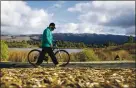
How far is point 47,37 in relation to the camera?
18.3 metres

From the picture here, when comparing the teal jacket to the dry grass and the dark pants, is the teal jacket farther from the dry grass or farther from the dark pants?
the dry grass

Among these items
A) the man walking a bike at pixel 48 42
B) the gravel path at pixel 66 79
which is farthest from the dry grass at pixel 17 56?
the gravel path at pixel 66 79

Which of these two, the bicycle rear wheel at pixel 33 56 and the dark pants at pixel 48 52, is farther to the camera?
the bicycle rear wheel at pixel 33 56

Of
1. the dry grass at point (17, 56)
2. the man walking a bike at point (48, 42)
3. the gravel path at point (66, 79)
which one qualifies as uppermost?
the man walking a bike at point (48, 42)

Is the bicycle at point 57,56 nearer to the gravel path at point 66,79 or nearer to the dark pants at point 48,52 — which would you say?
the dark pants at point 48,52

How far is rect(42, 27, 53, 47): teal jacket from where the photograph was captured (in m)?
18.3

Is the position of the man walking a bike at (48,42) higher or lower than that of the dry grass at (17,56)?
higher

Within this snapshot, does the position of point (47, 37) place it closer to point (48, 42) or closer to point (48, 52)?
point (48, 42)

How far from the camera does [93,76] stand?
601 inches

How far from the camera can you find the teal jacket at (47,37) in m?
18.3

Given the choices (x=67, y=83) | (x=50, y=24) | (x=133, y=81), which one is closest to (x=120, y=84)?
(x=133, y=81)

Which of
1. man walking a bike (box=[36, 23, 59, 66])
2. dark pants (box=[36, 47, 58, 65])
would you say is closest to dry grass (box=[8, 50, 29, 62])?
dark pants (box=[36, 47, 58, 65])

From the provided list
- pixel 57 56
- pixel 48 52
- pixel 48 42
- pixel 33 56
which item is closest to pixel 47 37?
pixel 48 42

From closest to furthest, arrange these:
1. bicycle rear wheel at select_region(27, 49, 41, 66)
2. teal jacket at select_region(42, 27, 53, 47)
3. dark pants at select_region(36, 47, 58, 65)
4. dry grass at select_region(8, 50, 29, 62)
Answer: teal jacket at select_region(42, 27, 53, 47)
dark pants at select_region(36, 47, 58, 65)
bicycle rear wheel at select_region(27, 49, 41, 66)
dry grass at select_region(8, 50, 29, 62)
